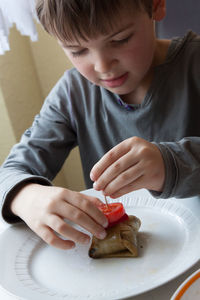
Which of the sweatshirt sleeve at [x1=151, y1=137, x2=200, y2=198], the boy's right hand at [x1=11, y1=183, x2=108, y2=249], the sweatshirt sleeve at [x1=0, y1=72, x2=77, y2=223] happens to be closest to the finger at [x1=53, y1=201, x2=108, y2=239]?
the boy's right hand at [x1=11, y1=183, x2=108, y2=249]

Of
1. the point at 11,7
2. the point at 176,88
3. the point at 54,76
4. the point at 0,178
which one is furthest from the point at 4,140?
the point at 176,88

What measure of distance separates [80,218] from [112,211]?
0.26 feet

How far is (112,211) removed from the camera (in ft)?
2.18

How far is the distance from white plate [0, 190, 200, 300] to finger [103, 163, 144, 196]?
12cm

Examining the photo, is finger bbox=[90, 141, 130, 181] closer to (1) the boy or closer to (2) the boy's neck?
(1) the boy

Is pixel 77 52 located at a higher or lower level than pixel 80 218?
higher

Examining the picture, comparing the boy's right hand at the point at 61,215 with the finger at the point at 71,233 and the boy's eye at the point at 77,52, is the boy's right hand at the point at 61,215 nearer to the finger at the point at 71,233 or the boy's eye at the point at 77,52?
the finger at the point at 71,233

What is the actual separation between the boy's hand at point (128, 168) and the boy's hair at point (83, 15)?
227mm

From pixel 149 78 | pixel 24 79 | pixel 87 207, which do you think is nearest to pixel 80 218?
pixel 87 207

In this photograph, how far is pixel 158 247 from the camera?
599 millimetres

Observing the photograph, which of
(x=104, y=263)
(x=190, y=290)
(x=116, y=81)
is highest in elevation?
(x=116, y=81)

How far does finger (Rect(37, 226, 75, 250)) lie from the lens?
2.06ft

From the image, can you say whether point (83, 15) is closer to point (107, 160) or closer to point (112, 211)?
point (107, 160)

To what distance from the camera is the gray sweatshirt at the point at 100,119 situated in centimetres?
89
